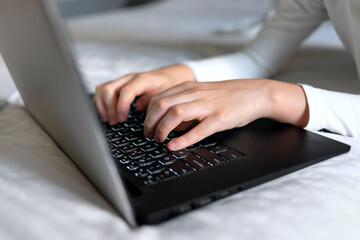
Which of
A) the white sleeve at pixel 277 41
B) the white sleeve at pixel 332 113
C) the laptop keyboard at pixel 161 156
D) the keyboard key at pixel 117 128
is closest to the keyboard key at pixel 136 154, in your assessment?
the laptop keyboard at pixel 161 156

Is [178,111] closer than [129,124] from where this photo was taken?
Yes

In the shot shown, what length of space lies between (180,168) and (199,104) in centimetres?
11

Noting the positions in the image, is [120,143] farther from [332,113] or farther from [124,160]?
[332,113]

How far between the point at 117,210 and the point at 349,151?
30cm

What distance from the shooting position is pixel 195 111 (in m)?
0.46

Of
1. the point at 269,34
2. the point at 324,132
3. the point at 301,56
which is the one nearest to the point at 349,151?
the point at 324,132

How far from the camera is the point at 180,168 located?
15.3 inches

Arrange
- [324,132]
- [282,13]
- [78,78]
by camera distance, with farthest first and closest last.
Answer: [282,13]
[324,132]
[78,78]

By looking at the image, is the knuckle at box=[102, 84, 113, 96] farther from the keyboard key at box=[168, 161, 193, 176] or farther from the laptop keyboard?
the keyboard key at box=[168, 161, 193, 176]

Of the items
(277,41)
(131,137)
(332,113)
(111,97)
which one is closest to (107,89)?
(111,97)

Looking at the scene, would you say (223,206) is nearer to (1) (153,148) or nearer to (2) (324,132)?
(1) (153,148)

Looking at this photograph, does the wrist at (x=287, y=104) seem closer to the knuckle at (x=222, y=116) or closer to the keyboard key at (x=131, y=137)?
the knuckle at (x=222, y=116)

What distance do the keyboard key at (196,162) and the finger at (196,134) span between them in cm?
2

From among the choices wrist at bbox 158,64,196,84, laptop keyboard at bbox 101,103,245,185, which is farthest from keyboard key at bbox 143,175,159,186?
wrist at bbox 158,64,196,84
